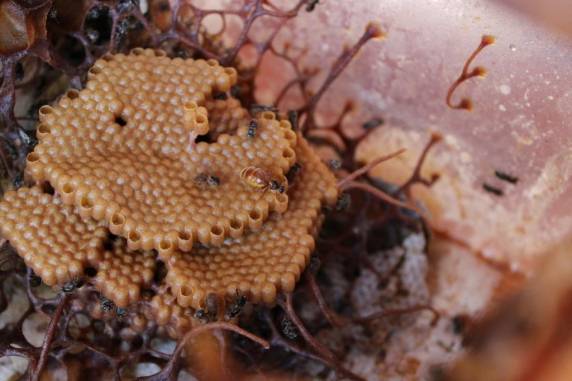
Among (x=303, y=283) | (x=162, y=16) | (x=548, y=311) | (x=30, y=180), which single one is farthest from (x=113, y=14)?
(x=548, y=311)

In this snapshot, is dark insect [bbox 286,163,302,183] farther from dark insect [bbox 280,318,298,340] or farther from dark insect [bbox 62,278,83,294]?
dark insect [bbox 62,278,83,294]

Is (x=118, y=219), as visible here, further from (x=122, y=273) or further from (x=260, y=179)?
(x=260, y=179)

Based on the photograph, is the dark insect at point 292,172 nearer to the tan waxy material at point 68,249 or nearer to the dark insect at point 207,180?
the dark insect at point 207,180

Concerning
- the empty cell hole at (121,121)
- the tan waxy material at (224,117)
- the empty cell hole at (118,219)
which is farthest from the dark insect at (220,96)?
the empty cell hole at (118,219)

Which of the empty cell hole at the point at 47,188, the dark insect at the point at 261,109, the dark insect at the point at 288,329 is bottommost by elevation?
the dark insect at the point at 288,329

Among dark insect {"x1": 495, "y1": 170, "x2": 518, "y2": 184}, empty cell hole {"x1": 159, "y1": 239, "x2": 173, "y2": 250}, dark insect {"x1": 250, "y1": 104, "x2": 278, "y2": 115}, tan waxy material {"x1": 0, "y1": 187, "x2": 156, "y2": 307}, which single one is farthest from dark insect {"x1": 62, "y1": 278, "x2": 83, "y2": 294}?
dark insect {"x1": 495, "y1": 170, "x2": 518, "y2": 184}

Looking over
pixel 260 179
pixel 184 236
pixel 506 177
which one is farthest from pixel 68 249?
pixel 506 177


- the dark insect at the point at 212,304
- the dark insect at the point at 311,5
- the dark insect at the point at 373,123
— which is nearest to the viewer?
the dark insect at the point at 212,304
